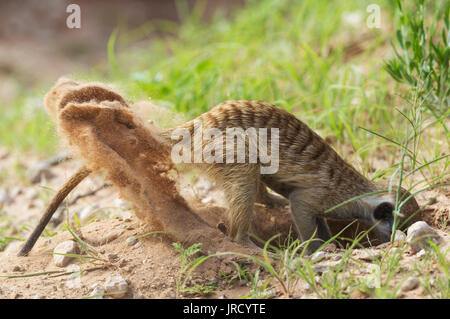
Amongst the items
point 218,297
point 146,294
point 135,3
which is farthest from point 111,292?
point 135,3

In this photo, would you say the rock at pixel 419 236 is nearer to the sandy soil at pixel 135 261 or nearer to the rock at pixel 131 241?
the sandy soil at pixel 135 261

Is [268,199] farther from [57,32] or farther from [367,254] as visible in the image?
[57,32]

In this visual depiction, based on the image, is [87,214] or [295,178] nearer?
[295,178]

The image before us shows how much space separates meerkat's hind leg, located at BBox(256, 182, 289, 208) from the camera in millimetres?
3180

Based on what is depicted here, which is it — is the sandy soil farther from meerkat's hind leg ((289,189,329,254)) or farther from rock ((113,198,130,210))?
meerkat's hind leg ((289,189,329,254))

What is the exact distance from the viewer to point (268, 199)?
10.6 feet

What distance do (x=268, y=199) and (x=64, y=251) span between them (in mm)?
1366

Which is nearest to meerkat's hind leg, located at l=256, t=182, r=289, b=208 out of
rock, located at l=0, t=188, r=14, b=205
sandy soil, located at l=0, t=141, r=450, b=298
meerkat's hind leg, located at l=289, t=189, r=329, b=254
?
sandy soil, located at l=0, t=141, r=450, b=298

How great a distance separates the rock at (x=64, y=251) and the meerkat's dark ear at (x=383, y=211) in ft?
5.70

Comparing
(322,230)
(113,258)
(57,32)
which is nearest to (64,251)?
(113,258)

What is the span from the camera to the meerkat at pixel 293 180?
2.65m

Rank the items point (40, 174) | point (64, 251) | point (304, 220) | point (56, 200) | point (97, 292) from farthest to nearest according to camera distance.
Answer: point (40, 174) → point (304, 220) → point (56, 200) → point (64, 251) → point (97, 292)

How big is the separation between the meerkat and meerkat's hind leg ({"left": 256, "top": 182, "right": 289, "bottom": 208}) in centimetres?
20

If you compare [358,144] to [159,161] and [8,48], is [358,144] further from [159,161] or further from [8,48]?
[8,48]
